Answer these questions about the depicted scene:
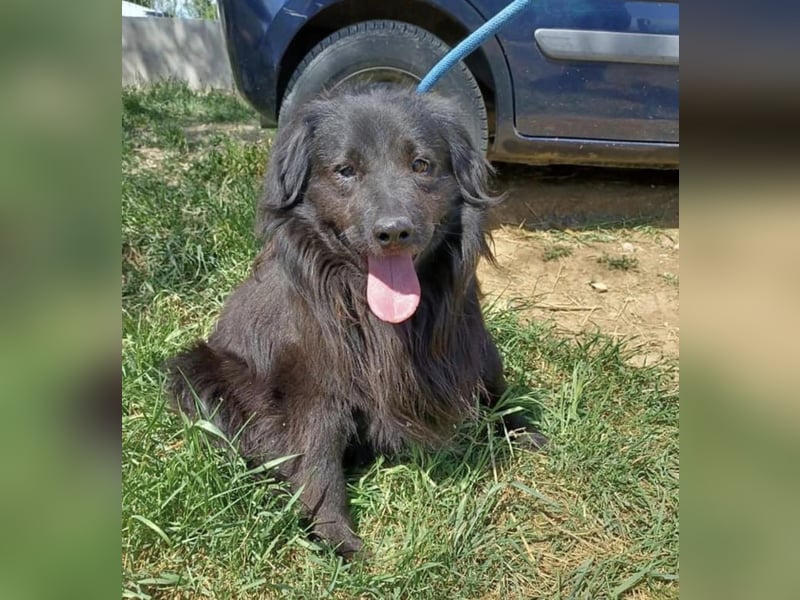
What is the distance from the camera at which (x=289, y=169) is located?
2.41m

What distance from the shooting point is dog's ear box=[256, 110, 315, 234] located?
7.85ft

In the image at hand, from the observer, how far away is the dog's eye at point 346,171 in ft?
7.62

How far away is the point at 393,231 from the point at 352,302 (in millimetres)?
428

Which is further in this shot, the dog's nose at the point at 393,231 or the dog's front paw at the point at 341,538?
the dog's front paw at the point at 341,538

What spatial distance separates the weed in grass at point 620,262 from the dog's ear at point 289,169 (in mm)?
2589

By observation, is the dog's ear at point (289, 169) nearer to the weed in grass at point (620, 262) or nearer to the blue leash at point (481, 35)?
the blue leash at point (481, 35)

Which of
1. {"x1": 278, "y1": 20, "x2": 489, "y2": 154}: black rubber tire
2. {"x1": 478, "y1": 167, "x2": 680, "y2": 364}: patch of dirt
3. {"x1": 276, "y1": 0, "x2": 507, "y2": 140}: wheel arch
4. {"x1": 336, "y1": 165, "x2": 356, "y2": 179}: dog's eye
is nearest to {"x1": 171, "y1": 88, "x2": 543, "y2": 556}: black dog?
{"x1": 336, "y1": 165, "x2": 356, "y2": 179}: dog's eye

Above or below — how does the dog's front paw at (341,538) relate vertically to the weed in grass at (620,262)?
below

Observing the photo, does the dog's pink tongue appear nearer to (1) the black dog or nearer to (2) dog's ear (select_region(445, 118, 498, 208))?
(1) the black dog

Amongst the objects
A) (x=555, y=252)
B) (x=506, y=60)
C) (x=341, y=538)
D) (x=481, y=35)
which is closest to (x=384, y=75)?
(x=506, y=60)

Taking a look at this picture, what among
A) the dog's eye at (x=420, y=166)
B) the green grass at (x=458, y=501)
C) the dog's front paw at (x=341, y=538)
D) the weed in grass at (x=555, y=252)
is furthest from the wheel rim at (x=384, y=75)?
Result: the dog's front paw at (x=341, y=538)
